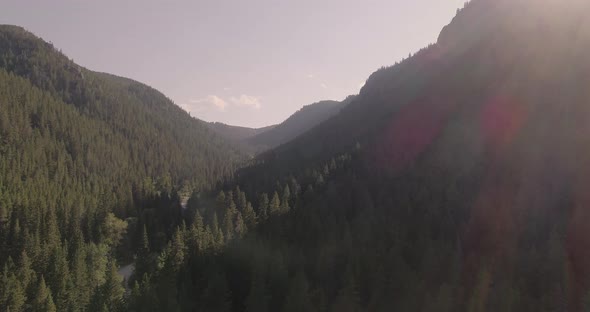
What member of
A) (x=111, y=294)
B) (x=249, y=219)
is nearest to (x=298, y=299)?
(x=111, y=294)

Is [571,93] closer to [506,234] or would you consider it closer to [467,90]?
[467,90]

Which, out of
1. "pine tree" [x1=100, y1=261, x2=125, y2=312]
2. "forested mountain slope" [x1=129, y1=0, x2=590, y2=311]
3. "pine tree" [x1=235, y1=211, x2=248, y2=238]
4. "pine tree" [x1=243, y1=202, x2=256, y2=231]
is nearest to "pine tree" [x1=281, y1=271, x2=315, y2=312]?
"forested mountain slope" [x1=129, y1=0, x2=590, y2=311]

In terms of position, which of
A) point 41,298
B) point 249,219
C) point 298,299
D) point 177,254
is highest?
point 249,219

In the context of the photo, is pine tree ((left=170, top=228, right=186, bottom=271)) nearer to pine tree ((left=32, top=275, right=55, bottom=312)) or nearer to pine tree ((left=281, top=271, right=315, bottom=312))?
pine tree ((left=32, top=275, right=55, bottom=312))

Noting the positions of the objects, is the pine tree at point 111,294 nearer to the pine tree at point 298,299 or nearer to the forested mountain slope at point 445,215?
the forested mountain slope at point 445,215

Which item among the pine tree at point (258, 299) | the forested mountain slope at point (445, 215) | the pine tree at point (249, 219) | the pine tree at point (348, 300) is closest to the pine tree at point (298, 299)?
the forested mountain slope at point (445, 215)

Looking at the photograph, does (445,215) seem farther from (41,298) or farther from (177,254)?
(41,298)

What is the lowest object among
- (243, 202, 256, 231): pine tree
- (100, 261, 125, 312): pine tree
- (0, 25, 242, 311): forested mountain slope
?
(100, 261, 125, 312): pine tree
